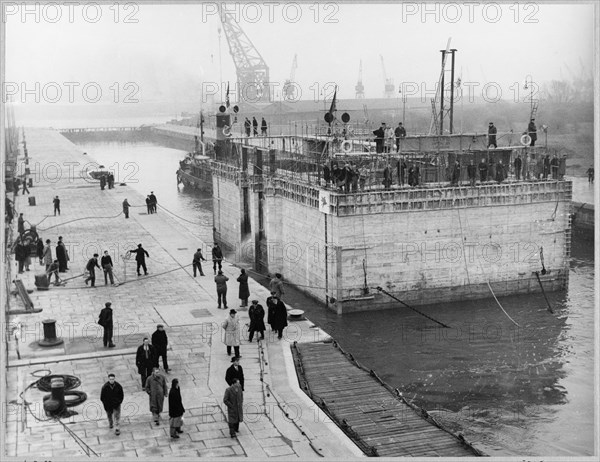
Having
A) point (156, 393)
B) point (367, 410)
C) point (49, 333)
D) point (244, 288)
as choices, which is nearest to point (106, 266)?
point (244, 288)

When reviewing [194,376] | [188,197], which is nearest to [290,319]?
[194,376]

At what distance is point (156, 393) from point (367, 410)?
16.7ft

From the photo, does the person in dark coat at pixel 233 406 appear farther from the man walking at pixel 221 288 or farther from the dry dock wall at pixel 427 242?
the dry dock wall at pixel 427 242

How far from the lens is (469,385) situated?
24.2 meters

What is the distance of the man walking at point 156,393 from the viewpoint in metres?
17.3

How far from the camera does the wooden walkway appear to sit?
17.1m

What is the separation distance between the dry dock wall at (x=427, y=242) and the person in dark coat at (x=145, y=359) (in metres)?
12.1

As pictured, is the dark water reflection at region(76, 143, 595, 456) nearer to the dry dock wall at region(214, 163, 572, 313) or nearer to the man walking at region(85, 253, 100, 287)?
the dry dock wall at region(214, 163, 572, 313)

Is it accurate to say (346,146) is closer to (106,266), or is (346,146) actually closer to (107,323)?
(106,266)

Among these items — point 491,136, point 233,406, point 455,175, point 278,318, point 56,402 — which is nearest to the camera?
point 233,406

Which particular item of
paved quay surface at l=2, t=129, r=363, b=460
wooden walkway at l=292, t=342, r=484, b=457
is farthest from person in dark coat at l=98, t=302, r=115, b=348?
wooden walkway at l=292, t=342, r=484, b=457

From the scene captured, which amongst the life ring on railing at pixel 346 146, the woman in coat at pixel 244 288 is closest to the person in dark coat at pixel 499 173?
the life ring on railing at pixel 346 146

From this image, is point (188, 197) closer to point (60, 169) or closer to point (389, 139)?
point (60, 169)

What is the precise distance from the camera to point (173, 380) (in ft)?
54.9
